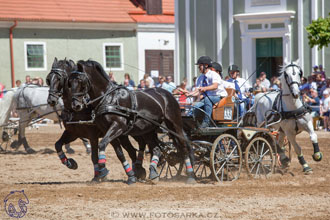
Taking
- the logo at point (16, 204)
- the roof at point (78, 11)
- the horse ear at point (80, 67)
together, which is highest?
the roof at point (78, 11)

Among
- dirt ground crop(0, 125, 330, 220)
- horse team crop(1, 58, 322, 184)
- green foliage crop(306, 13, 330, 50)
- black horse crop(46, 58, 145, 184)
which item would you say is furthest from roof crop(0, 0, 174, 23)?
horse team crop(1, 58, 322, 184)

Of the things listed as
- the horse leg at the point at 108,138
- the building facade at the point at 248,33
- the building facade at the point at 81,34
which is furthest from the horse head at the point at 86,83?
the building facade at the point at 81,34

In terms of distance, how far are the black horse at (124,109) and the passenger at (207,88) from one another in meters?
0.48

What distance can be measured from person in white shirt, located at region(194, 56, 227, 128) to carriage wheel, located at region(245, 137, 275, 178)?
90 centimetres

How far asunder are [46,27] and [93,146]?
22809 millimetres

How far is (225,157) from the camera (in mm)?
10852

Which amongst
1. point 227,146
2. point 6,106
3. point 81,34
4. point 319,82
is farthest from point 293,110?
point 81,34

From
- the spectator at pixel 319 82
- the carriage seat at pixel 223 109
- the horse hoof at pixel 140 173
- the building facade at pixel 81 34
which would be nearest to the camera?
the horse hoof at pixel 140 173

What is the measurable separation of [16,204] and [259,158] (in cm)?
451

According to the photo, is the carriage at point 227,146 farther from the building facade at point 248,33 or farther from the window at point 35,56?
the window at point 35,56

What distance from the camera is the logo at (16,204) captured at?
8.16 m

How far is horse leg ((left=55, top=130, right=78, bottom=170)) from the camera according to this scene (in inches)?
429

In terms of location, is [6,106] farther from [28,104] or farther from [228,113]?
[228,113]

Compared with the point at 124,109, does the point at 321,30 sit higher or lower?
higher
